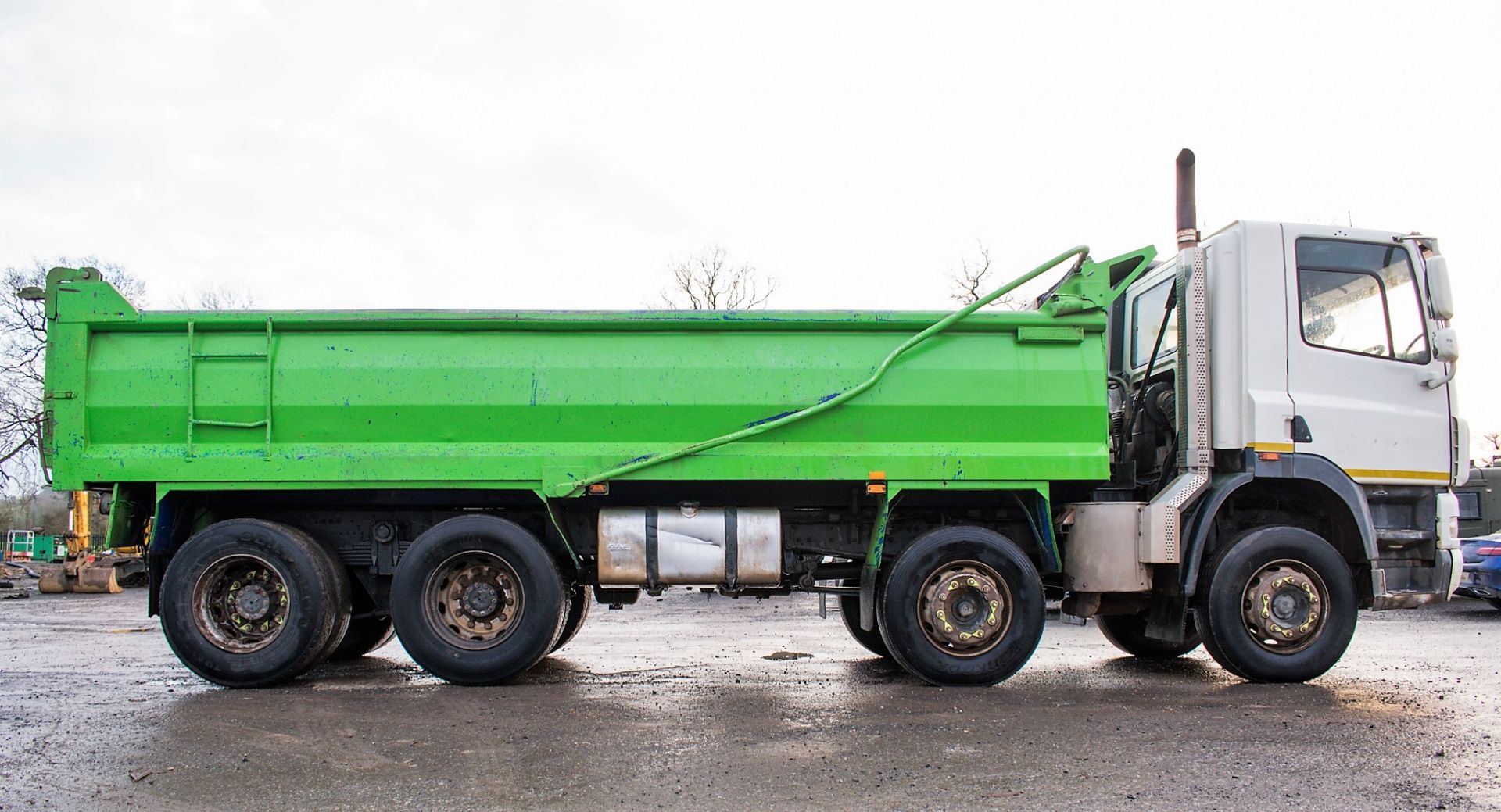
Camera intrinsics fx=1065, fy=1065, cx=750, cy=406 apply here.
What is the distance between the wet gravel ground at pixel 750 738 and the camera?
13.8 ft

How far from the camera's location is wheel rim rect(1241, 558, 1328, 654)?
7.04 meters

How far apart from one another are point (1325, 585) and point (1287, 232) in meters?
2.41

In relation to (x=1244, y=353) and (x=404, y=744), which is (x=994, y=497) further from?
(x=404, y=744)

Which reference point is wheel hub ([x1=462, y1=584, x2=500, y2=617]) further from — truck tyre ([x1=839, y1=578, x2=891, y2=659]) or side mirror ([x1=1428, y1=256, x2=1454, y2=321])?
side mirror ([x1=1428, y1=256, x2=1454, y2=321])

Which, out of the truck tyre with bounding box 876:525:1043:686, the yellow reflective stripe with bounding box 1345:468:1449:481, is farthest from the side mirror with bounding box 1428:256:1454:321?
the truck tyre with bounding box 876:525:1043:686

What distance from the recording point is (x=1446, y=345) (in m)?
7.23

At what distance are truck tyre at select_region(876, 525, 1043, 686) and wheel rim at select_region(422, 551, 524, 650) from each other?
2466mm

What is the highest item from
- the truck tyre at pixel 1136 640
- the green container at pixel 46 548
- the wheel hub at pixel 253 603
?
the wheel hub at pixel 253 603

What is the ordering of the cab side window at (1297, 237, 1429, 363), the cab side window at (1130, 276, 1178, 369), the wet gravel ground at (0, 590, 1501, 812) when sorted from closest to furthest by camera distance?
1. the wet gravel ground at (0, 590, 1501, 812)
2. the cab side window at (1297, 237, 1429, 363)
3. the cab side window at (1130, 276, 1178, 369)

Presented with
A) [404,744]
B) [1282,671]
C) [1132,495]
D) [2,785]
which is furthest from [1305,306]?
[2,785]

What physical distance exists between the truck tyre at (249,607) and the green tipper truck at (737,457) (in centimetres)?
2

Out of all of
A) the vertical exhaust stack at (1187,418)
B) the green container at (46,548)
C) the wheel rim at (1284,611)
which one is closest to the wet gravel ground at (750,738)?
the wheel rim at (1284,611)

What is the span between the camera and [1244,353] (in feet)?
23.4

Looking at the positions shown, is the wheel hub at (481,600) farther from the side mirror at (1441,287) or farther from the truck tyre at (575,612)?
the side mirror at (1441,287)
